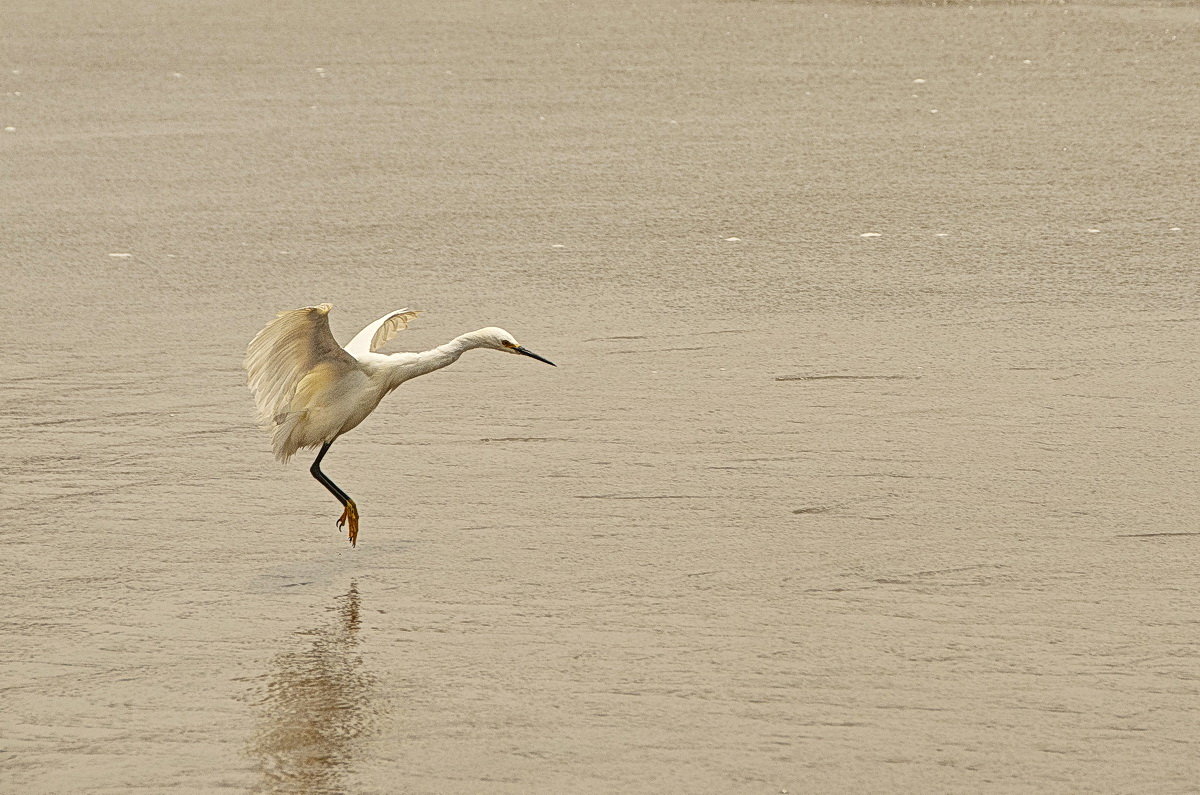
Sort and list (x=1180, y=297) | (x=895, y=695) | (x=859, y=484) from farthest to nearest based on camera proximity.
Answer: (x=1180, y=297) → (x=859, y=484) → (x=895, y=695)

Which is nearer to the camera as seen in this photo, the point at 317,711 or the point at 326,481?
the point at 317,711

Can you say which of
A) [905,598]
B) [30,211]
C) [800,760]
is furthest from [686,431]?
[30,211]

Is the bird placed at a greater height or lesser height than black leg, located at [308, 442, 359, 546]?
greater

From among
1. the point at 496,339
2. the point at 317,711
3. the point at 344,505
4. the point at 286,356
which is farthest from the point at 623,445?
the point at 317,711

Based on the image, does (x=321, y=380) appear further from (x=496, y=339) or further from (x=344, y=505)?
(x=496, y=339)

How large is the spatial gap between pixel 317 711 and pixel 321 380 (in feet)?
5.54

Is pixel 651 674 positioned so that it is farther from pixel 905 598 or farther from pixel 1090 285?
pixel 1090 285

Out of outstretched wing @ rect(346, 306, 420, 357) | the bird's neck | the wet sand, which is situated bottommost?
the wet sand

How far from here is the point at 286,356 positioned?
21.5 feet

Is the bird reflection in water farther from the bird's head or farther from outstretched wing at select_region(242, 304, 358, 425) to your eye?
the bird's head

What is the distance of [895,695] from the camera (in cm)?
519

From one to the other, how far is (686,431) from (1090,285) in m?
2.96

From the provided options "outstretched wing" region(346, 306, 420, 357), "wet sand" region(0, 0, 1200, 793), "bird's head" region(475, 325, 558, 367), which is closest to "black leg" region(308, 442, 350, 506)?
"wet sand" region(0, 0, 1200, 793)

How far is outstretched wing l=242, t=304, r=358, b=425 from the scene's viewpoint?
21.0 feet
